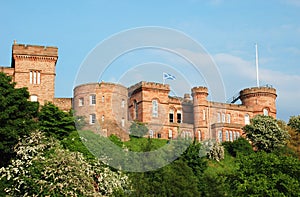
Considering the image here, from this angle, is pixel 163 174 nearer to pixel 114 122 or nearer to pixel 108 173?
pixel 108 173

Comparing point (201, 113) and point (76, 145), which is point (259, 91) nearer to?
point (201, 113)

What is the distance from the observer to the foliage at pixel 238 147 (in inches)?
2280

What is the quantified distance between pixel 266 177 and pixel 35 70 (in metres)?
25.3

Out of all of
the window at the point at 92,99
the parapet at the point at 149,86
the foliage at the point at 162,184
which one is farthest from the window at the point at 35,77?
the foliage at the point at 162,184

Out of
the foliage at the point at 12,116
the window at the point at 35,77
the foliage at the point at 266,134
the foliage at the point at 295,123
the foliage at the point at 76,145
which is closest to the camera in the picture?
the foliage at the point at 12,116

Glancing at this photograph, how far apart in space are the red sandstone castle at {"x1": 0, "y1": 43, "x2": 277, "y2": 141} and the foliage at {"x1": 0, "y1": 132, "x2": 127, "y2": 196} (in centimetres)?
1515

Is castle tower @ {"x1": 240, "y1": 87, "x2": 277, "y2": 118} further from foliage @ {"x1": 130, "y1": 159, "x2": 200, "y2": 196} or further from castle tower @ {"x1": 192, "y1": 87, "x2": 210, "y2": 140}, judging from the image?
foliage @ {"x1": 130, "y1": 159, "x2": 200, "y2": 196}

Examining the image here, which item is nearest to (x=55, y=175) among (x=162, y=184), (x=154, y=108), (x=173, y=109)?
(x=162, y=184)

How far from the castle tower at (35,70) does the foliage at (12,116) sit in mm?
10584

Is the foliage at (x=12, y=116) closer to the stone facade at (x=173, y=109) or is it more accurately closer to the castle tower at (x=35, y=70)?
the castle tower at (x=35, y=70)

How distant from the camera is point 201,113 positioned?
212 ft

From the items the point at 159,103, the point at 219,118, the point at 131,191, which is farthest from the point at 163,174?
the point at 219,118

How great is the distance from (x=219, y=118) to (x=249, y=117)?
151 inches

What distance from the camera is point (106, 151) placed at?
40.4 meters
